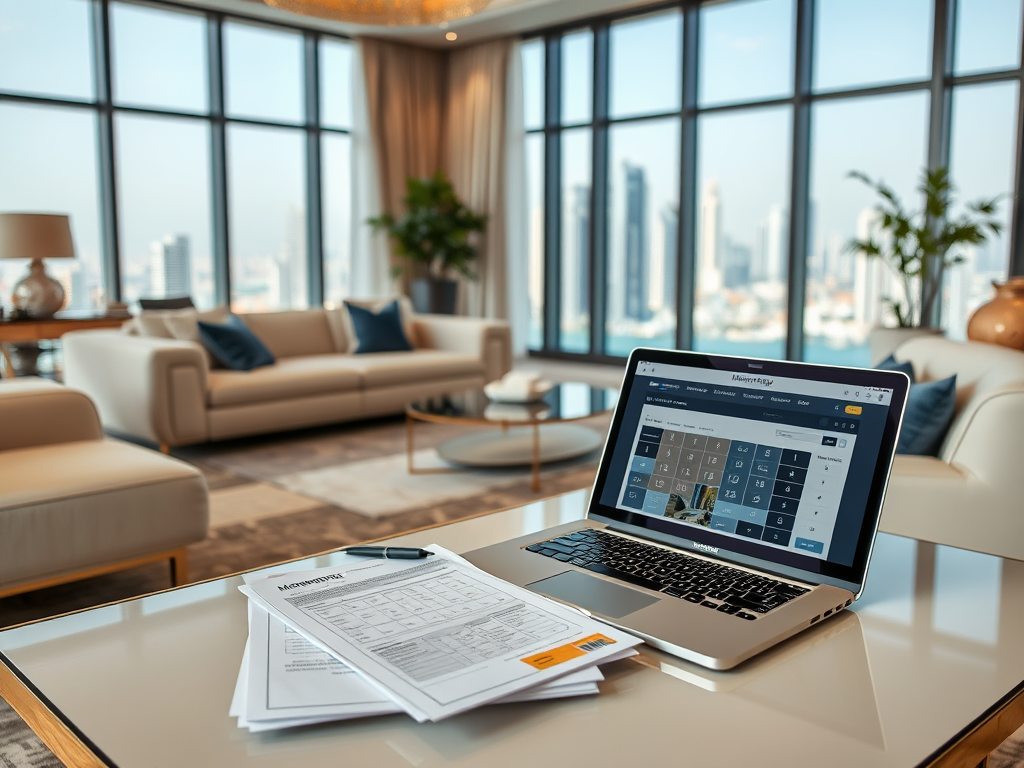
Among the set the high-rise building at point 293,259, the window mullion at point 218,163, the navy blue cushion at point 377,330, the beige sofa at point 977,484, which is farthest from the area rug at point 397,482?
the high-rise building at point 293,259

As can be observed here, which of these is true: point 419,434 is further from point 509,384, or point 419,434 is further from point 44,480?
point 44,480

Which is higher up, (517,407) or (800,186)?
(800,186)

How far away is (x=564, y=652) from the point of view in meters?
0.87

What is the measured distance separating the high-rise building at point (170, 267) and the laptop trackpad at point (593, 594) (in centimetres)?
641

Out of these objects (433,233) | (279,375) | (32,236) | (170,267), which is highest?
(433,233)

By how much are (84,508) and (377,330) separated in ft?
10.6

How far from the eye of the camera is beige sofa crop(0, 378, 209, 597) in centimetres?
222

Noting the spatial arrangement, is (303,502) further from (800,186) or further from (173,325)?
(800,186)

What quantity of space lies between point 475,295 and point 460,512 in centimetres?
507

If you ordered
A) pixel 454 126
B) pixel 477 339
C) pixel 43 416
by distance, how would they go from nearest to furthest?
pixel 43 416 < pixel 477 339 < pixel 454 126

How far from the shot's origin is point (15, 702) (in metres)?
0.90

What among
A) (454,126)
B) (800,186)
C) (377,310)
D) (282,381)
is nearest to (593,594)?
(282,381)

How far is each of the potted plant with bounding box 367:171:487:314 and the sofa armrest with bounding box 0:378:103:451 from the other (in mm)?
4967

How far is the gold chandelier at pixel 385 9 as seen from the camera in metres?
2.47
